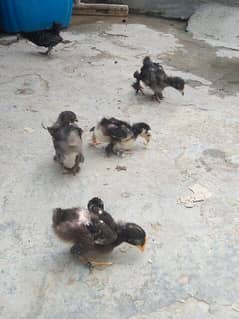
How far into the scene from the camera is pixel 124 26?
23.3 feet

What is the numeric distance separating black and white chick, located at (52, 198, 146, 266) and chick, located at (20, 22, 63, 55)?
3425 millimetres

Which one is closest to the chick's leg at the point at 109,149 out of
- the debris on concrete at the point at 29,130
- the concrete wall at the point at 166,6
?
the debris on concrete at the point at 29,130

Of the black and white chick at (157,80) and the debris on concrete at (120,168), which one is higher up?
the black and white chick at (157,80)

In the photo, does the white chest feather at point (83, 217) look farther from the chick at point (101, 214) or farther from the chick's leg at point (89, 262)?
the chick's leg at point (89, 262)

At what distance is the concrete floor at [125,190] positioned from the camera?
2.44 meters

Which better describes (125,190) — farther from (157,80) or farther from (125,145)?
(157,80)

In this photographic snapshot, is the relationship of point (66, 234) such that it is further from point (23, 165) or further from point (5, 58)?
point (5, 58)

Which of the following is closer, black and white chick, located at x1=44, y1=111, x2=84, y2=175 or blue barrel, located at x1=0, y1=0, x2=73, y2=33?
black and white chick, located at x1=44, y1=111, x2=84, y2=175

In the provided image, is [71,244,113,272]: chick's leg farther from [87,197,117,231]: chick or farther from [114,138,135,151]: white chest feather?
[114,138,135,151]: white chest feather

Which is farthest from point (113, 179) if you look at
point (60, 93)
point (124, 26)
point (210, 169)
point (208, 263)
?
point (124, 26)

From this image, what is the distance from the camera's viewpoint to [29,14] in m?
6.35

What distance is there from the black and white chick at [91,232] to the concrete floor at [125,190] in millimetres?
113

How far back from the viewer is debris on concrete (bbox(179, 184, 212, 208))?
315cm

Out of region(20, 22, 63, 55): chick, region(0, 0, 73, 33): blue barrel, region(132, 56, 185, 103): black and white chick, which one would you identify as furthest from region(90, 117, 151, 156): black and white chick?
region(0, 0, 73, 33): blue barrel
